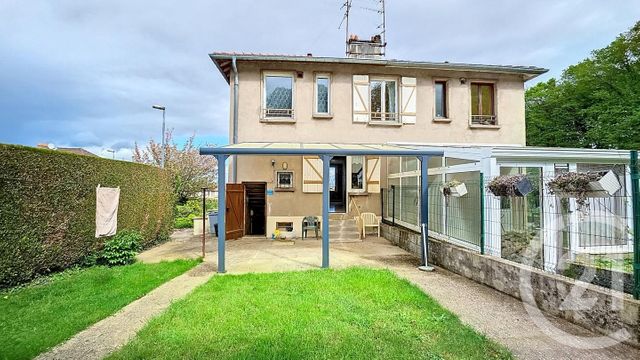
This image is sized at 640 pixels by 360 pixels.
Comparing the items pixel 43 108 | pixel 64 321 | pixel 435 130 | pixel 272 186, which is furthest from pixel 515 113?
pixel 43 108

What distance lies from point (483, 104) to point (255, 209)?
992 cm

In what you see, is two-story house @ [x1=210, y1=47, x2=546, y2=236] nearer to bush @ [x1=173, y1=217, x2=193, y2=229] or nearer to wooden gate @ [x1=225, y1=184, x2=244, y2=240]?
wooden gate @ [x1=225, y1=184, x2=244, y2=240]

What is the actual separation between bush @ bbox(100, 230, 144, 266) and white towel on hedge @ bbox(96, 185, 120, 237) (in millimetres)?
325

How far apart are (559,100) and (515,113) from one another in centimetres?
1564

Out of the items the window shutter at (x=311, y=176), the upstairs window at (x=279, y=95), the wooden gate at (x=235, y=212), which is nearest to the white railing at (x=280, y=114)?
the upstairs window at (x=279, y=95)

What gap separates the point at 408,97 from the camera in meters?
11.8

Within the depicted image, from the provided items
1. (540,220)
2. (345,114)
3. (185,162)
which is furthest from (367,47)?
(185,162)

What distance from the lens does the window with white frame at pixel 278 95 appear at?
11375mm

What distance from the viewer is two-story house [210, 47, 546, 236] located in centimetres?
1120

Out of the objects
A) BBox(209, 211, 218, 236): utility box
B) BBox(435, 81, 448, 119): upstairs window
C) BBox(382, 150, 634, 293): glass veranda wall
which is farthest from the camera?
BBox(435, 81, 448, 119): upstairs window

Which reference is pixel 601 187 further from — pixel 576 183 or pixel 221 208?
pixel 221 208

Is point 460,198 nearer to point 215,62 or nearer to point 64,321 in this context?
Result: point 64,321

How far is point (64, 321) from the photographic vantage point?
4090mm

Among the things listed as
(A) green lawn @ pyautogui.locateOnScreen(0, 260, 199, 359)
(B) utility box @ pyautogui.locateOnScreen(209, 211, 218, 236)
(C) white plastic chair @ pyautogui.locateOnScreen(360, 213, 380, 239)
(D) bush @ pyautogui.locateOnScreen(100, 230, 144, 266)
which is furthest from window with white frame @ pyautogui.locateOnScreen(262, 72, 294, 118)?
(A) green lawn @ pyautogui.locateOnScreen(0, 260, 199, 359)
